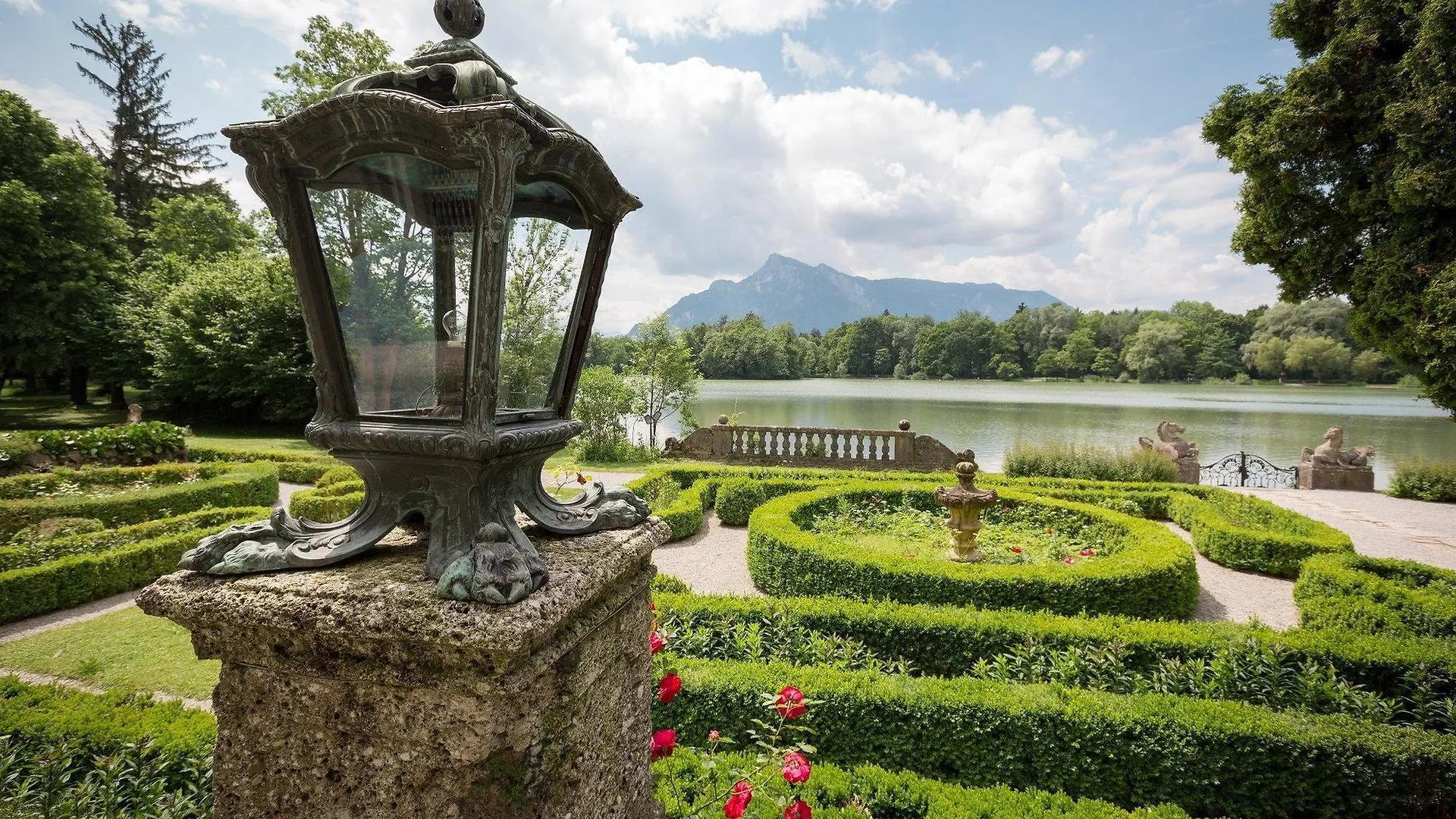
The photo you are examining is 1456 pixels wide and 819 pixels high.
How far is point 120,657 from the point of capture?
18.7ft

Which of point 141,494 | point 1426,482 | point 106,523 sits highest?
point 141,494

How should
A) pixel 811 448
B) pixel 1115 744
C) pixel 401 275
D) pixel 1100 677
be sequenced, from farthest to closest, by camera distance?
pixel 811 448, pixel 1100 677, pixel 1115 744, pixel 401 275

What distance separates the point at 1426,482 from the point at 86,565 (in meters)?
24.0

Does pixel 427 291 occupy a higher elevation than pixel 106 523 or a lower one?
higher

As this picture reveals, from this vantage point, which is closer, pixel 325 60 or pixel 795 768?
pixel 795 768

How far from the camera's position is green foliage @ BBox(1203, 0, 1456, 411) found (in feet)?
23.2

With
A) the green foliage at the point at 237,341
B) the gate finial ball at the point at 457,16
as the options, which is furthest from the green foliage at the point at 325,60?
the gate finial ball at the point at 457,16

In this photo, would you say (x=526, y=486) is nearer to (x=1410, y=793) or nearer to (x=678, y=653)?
(x=678, y=653)

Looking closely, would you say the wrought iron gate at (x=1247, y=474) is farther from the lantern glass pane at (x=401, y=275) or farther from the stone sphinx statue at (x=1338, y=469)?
the lantern glass pane at (x=401, y=275)

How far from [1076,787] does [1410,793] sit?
179 cm

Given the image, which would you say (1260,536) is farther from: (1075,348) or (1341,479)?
(1075,348)

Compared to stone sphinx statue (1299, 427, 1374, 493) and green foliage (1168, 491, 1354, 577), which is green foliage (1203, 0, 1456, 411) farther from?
stone sphinx statue (1299, 427, 1374, 493)

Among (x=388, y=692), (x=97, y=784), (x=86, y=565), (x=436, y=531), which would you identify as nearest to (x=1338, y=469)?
(x=436, y=531)

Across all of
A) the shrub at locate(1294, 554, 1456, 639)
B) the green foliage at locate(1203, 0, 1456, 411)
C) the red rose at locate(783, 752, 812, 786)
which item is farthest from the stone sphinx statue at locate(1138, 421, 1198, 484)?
the red rose at locate(783, 752, 812, 786)
